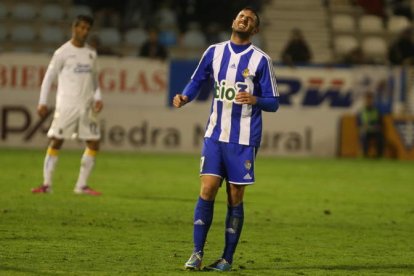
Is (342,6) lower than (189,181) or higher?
higher

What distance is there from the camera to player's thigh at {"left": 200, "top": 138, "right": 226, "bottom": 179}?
864cm

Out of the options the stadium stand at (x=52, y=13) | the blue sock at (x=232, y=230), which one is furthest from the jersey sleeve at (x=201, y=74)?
the stadium stand at (x=52, y=13)

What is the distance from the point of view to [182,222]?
477 inches

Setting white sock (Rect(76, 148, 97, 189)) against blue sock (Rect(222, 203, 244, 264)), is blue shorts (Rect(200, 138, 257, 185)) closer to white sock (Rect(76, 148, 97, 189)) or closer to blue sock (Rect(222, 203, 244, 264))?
blue sock (Rect(222, 203, 244, 264))

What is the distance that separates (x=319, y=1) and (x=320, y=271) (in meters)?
22.1

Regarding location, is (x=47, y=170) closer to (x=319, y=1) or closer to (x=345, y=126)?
(x=345, y=126)

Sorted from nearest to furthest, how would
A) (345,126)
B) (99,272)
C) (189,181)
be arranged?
(99,272) < (189,181) < (345,126)

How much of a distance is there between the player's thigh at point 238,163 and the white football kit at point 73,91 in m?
6.32

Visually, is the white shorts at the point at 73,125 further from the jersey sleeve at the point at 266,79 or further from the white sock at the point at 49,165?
the jersey sleeve at the point at 266,79

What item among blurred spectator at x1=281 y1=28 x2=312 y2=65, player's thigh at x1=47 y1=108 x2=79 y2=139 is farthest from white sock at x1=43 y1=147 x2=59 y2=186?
blurred spectator at x1=281 y1=28 x2=312 y2=65

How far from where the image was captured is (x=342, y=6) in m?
31.0

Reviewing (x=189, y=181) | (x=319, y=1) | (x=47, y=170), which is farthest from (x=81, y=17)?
(x=319, y=1)

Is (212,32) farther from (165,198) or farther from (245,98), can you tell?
(245,98)

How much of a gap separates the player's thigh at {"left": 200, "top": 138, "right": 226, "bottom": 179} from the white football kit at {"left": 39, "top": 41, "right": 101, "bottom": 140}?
6245 mm
